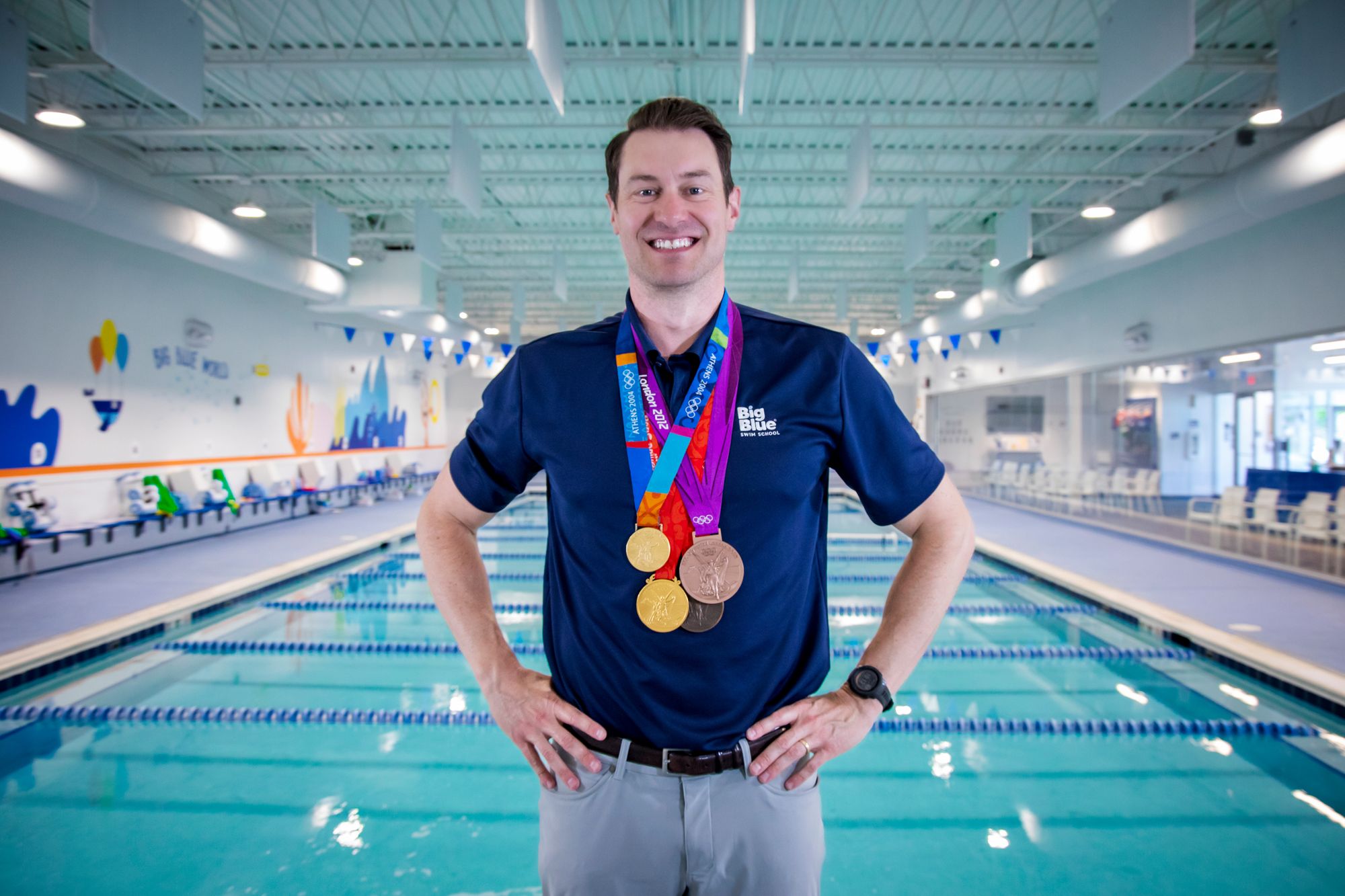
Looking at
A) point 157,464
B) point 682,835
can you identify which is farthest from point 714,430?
point 157,464

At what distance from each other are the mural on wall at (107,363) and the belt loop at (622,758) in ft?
30.5

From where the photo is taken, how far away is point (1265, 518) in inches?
285

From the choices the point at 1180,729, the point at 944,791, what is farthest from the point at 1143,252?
the point at 944,791

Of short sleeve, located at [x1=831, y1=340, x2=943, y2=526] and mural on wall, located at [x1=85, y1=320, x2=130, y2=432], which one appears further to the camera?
mural on wall, located at [x1=85, y1=320, x2=130, y2=432]

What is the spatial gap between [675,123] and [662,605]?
69cm

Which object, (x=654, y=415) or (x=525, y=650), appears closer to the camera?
(x=654, y=415)

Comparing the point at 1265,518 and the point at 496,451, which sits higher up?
the point at 496,451

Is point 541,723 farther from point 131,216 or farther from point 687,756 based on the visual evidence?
point 131,216

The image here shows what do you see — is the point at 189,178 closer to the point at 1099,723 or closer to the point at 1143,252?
the point at 1099,723

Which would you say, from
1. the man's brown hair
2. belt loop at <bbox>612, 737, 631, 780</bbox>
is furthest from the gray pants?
the man's brown hair

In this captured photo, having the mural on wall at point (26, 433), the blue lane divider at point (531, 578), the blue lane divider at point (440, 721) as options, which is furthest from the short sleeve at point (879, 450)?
the mural on wall at point (26, 433)

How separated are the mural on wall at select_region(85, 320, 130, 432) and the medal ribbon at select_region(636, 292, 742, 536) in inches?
362

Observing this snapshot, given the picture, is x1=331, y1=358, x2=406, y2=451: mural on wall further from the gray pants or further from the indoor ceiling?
the gray pants

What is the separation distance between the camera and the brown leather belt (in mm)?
976
